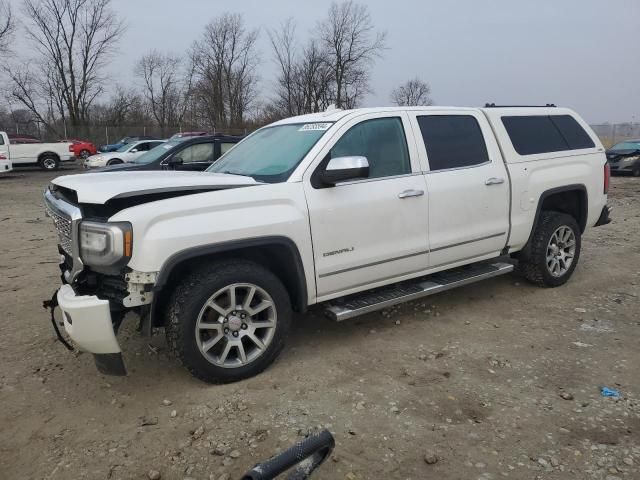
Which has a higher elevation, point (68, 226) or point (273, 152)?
point (273, 152)

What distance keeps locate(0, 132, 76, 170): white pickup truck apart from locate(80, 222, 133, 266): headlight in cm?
2408

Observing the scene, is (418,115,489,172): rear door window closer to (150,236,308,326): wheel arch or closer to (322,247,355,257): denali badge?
(322,247,355,257): denali badge

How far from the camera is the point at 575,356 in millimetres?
3898

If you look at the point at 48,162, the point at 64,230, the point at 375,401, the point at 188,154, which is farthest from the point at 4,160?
the point at 375,401

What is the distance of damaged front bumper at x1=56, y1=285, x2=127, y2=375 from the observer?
304cm

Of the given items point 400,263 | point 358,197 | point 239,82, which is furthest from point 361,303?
point 239,82

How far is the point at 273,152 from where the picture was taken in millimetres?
4254

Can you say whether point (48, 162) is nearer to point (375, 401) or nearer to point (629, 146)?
point (629, 146)

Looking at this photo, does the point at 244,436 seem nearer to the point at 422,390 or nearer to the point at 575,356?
the point at 422,390

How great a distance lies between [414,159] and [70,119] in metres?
52.9

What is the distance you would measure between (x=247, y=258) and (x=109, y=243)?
3.16ft

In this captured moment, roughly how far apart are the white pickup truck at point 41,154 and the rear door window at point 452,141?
24.2 meters

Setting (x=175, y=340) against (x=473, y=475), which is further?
(x=175, y=340)

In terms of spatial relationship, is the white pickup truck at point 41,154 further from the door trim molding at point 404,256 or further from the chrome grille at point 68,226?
the door trim molding at point 404,256
